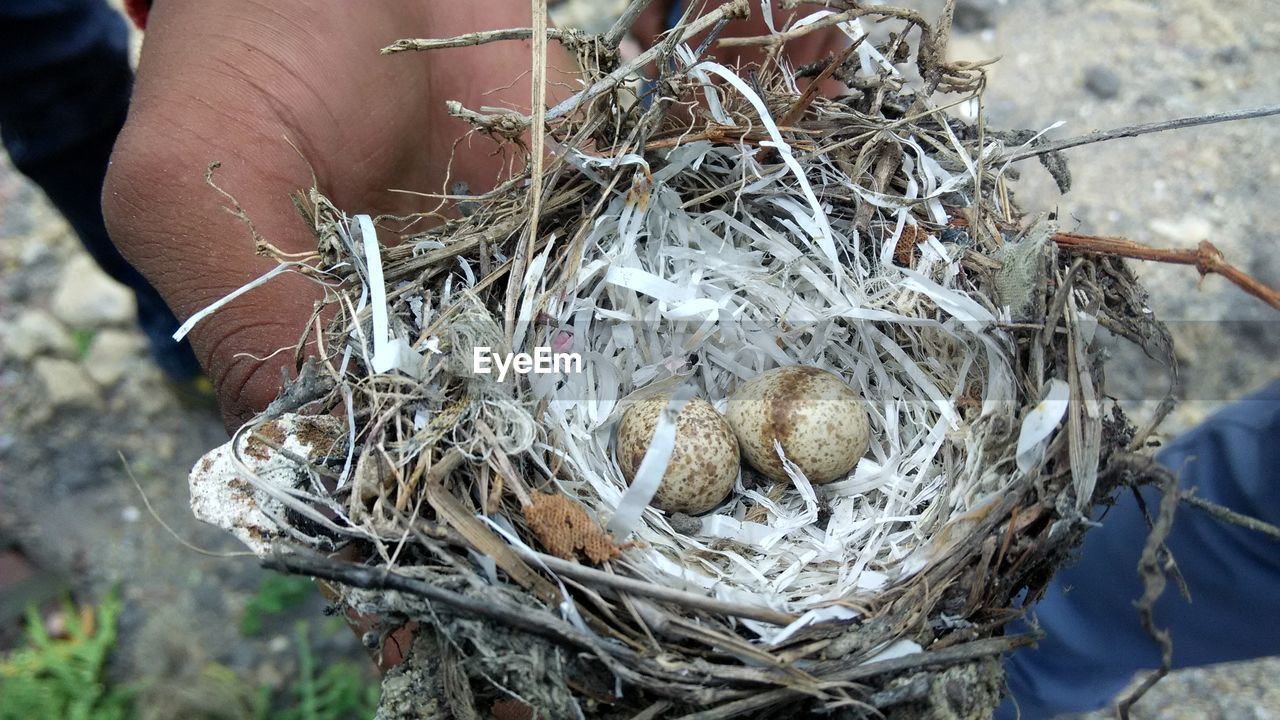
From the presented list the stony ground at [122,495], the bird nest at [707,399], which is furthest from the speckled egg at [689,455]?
the stony ground at [122,495]

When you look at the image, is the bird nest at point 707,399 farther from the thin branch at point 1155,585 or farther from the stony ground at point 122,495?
the stony ground at point 122,495

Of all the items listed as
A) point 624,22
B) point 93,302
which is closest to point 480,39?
point 624,22

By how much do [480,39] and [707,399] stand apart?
723 mm

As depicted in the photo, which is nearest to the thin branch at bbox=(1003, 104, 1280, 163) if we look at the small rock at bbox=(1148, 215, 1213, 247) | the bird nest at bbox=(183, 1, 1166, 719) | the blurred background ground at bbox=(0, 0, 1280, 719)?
the bird nest at bbox=(183, 1, 1166, 719)

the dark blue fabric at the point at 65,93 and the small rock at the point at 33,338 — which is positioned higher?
the dark blue fabric at the point at 65,93

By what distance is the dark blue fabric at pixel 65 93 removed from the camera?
194 centimetres

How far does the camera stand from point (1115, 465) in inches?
40.5

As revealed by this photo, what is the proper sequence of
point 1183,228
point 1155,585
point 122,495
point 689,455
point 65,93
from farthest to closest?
point 1183,228 < point 122,495 < point 65,93 < point 689,455 < point 1155,585

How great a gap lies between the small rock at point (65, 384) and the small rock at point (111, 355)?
3cm

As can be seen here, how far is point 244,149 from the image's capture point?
137cm

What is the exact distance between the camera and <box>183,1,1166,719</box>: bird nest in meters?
0.99

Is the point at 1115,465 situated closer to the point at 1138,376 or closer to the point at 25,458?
the point at 1138,376

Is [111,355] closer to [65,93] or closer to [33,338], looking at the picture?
[33,338]

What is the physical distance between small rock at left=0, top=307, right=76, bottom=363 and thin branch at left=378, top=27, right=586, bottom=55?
2.19 metres
